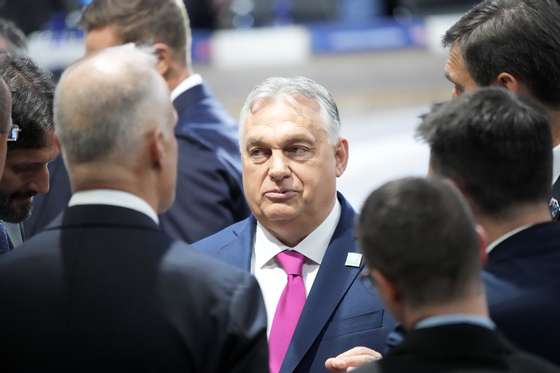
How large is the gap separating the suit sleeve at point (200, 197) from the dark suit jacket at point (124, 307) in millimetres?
2033

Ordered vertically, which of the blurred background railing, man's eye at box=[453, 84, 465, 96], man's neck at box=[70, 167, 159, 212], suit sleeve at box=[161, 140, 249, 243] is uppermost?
man's neck at box=[70, 167, 159, 212]

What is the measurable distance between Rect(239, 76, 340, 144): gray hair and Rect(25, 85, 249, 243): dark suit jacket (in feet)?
3.32

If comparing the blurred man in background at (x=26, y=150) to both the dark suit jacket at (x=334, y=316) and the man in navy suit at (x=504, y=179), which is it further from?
the man in navy suit at (x=504, y=179)

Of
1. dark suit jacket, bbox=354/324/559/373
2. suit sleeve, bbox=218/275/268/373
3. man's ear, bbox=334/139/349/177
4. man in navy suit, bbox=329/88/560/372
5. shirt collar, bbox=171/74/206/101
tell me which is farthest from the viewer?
shirt collar, bbox=171/74/206/101

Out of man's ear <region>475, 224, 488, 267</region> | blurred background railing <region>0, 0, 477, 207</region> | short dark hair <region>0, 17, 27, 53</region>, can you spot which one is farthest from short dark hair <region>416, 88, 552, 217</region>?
blurred background railing <region>0, 0, 477, 207</region>

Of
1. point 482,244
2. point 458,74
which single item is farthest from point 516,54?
point 482,244

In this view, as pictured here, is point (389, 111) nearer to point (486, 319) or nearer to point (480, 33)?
point (480, 33)

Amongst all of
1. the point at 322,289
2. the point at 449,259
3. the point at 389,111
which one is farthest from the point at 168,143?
the point at 389,111

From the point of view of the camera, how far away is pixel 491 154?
2.56 m

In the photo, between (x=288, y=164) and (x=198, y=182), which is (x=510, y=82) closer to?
(x=288, y=164)

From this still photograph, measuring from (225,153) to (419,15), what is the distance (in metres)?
7.54

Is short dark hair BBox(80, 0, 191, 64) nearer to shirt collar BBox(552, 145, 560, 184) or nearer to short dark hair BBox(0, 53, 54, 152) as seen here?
Result: short dark hair BBox(0, 53, 54, 152)

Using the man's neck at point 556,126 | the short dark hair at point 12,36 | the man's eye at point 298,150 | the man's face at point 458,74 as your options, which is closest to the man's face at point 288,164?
the man's eye at point 298,150

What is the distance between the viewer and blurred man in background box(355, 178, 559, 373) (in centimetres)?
217
